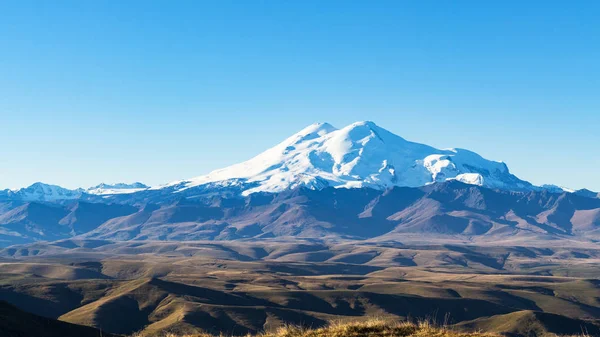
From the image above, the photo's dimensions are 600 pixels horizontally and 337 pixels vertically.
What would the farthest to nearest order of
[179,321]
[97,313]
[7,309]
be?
[97,313] < [179,321] < [7,309]

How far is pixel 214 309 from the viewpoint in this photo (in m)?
151

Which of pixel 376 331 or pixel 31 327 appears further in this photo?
pixel 31 327

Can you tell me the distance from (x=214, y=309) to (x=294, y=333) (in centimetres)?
12710

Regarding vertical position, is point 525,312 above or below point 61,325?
below

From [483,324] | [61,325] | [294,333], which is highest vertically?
[294,333]

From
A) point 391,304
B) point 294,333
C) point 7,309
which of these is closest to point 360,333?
point 294,333

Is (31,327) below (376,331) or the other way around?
below

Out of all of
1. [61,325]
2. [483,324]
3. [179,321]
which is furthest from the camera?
[483,324]

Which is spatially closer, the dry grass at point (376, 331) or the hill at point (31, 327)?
the dry grass at point (376, 331)

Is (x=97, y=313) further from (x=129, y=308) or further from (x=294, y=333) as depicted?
(x=294, y=333)

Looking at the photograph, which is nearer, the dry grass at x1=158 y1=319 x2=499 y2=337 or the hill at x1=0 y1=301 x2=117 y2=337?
the dry grass at x1=158 y1=319 x2=499 y2=337

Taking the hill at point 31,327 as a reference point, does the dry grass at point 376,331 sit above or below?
above

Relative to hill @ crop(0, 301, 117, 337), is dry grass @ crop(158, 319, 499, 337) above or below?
above

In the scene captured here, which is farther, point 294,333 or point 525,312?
point 525,312
